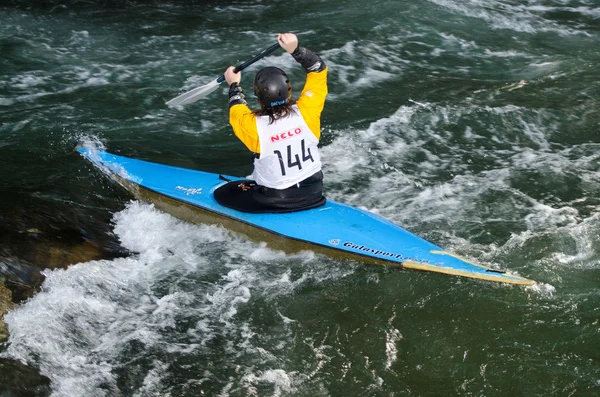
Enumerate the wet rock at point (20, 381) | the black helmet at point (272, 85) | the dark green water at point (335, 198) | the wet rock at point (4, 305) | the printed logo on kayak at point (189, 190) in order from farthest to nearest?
1. the printed logo on kayak at point (189, 190)
2. the black helmet at point (272, 85)
3. the wet rock at point (4, 305)
4. the dark green water at point (335, 198)
5. the wet rock at point (20, 381)

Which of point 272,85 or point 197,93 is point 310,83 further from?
point 197,93

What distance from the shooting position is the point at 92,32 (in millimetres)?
10945

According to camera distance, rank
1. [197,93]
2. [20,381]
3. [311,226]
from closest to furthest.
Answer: [20,381] < [311,226] < [197,93]

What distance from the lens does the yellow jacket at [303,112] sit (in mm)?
5305

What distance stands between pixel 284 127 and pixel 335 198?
65.7 inches

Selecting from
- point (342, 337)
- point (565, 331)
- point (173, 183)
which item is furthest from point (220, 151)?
point (565, 331)

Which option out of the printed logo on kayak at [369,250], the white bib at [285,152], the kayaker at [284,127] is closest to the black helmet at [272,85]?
the kayaker at [284,127]

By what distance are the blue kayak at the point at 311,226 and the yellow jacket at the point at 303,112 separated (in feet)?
2.35

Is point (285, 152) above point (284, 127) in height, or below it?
below

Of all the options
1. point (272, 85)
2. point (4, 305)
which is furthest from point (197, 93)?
point (4, 305)

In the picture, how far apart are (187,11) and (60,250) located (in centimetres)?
723

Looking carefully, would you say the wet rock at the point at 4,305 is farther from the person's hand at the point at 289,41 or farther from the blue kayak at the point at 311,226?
the person's hand at the point at 289,41

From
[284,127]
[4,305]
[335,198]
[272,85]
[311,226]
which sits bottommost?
[335,198]

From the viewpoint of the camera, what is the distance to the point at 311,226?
572 centimetres
